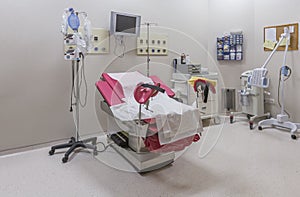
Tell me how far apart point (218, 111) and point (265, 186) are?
2255 millimetres

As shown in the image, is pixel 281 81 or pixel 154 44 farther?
pixel 154 44

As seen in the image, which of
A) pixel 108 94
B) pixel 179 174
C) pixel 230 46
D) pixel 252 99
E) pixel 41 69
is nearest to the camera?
pixel 179 174

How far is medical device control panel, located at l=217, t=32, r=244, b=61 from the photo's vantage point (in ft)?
13.4

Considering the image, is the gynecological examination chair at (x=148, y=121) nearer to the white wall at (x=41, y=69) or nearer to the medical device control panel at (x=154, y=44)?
the white wall at (x=41, y=69)

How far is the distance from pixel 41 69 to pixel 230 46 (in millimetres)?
3042

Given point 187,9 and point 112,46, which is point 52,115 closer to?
point 112,46

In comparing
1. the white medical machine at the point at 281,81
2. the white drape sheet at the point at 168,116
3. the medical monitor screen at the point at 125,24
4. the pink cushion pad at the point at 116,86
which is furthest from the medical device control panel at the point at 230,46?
the pink cushion pad at the point at 116,86

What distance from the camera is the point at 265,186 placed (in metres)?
2.07

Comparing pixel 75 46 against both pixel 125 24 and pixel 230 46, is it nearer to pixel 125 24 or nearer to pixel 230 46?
pixel 125 24

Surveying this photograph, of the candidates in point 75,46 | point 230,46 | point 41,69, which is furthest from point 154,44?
point 41,69

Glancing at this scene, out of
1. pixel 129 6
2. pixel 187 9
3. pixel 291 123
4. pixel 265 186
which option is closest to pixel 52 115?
pixel 129 6

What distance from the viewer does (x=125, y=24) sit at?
3.31 meters

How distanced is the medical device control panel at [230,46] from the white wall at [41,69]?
153 centimetres

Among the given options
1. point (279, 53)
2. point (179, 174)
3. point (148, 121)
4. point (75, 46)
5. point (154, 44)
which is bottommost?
point (179, 174)
